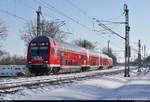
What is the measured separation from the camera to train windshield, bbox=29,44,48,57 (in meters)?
25.3

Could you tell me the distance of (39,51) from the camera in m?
25.5

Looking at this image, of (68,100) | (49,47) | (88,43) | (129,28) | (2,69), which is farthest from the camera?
(88,43)

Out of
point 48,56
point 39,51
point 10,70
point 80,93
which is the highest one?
point 39,51

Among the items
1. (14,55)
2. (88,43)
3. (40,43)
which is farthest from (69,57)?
(88,43)

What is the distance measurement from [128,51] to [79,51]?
8.01 m

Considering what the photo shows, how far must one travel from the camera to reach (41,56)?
25.2 m

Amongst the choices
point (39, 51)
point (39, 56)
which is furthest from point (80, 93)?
point (39, 51)

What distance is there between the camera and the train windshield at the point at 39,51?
995 inches

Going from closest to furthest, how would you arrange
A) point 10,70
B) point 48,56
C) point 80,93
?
1. point 80,93
2. point 48,56
3. point 10,70

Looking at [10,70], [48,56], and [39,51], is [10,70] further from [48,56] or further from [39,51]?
[48,56]

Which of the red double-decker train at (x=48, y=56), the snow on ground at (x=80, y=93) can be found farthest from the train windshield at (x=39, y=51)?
the snow on ground at (x=80, y=93)

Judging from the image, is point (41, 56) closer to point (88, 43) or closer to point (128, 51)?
point (128, 51)

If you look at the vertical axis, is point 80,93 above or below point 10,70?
below

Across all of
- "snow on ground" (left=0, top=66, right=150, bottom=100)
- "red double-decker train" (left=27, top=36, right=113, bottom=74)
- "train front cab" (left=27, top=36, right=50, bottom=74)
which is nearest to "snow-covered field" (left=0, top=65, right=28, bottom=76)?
"red double-decker train" (left=27, top=36, right=113, bottom=74)
